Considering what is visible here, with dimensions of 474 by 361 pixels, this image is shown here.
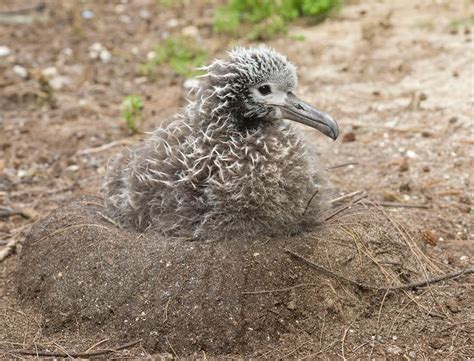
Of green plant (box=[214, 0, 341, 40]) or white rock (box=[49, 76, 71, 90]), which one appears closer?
white rock (box=[49, 76, 71, 90])

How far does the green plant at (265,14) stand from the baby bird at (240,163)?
Result: 5.45 m

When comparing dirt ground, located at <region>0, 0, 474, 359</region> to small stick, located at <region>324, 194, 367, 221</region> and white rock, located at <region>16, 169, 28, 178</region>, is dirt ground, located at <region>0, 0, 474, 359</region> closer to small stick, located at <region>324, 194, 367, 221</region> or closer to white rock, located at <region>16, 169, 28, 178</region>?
white rock, located at <region>16, 169, 28, 178</region>

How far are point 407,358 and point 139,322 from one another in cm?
159

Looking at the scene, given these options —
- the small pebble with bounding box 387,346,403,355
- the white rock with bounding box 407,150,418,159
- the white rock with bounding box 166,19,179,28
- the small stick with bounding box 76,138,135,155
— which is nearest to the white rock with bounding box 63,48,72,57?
the white rock with bounding box 166,19,179,28

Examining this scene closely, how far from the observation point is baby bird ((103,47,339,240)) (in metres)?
4.27

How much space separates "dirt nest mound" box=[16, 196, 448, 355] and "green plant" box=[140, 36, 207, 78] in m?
4.95

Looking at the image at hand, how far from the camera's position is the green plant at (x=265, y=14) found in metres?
9.89

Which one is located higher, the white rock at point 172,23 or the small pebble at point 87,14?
the white rock at point 172,23

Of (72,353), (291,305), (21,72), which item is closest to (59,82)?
(21,72)

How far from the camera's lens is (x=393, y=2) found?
425 inches

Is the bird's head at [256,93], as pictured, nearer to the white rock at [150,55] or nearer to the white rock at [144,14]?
the white rock at [150,55]

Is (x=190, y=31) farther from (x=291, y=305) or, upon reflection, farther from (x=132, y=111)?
(x=291, y=305)

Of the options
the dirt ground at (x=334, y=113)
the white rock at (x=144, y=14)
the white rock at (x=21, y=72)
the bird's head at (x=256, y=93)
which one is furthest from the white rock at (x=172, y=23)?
the bird's head at (x=256, y=93)

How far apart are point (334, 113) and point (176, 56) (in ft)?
9.28
